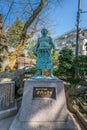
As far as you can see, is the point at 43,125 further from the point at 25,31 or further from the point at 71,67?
the point at 25,31

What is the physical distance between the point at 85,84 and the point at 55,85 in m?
2.94

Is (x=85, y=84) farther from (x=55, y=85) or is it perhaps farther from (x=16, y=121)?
(x=16, y=121)

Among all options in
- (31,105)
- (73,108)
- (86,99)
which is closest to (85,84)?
(86,99)

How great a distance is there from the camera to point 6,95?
17.9 feet

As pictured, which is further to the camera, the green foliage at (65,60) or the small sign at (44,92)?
the green foliage at (65,60)

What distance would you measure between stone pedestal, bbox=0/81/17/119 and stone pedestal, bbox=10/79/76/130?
0.64 m

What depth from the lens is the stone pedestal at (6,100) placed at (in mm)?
5355

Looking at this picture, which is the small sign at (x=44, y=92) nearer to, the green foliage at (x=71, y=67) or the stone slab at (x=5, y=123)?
the stone slab at (x=5, y=123)

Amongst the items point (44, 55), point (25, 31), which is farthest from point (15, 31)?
point (44, 55)

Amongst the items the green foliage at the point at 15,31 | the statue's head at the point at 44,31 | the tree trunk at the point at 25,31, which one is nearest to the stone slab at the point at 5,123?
the statue's head at the point at 44,31

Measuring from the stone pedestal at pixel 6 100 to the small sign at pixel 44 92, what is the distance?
1.02 metres

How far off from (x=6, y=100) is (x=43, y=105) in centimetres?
127

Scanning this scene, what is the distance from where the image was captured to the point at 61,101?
194 inches

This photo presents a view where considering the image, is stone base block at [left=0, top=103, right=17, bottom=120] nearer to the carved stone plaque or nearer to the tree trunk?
the carved stone plaque
